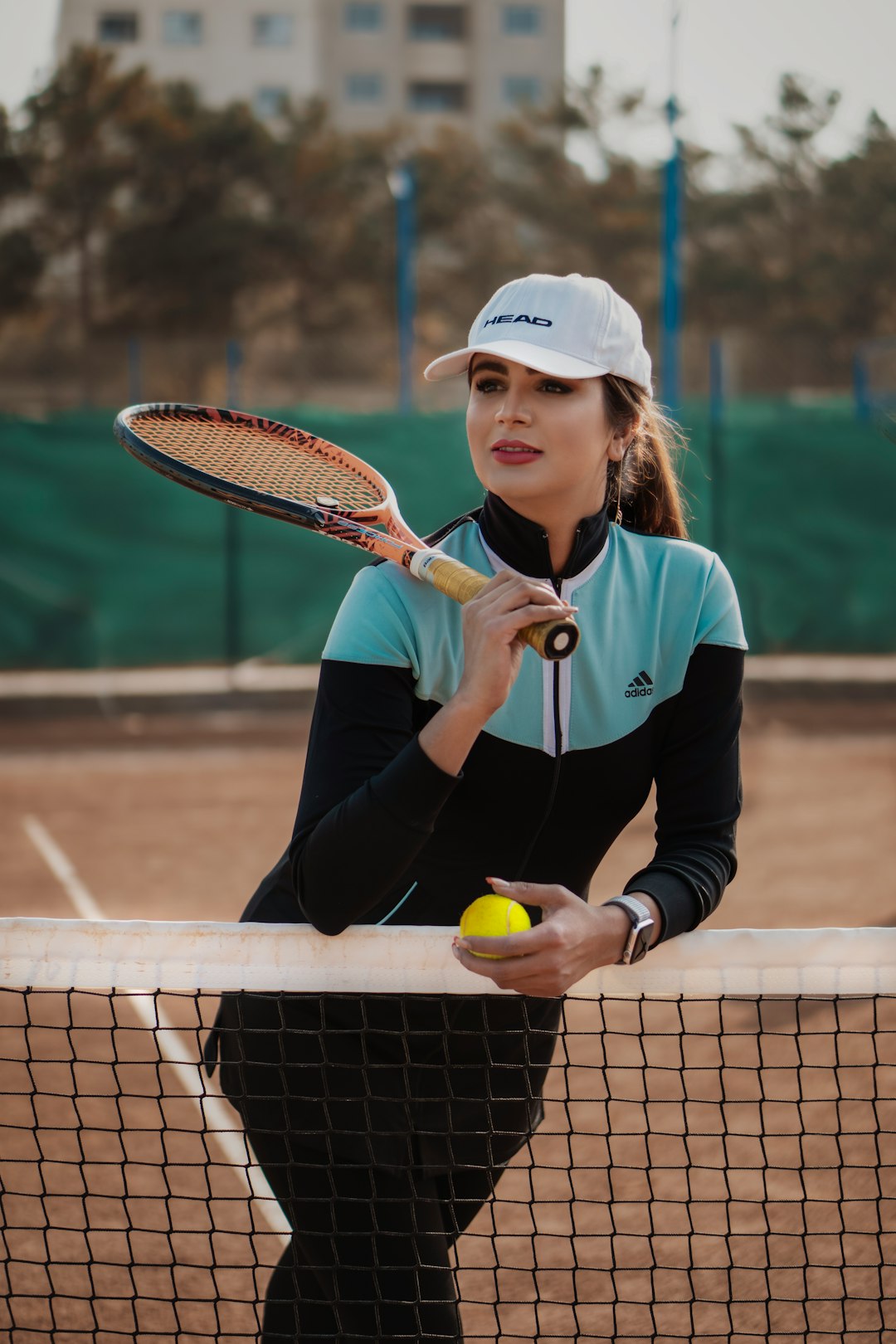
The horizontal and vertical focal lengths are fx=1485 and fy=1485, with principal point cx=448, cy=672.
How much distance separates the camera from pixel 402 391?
51.4 ft

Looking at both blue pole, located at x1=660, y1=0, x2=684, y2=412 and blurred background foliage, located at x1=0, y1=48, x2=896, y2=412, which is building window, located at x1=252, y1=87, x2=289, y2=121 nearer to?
blurred background foliage, located at x1=0, y1=48, x2=896, y2=412

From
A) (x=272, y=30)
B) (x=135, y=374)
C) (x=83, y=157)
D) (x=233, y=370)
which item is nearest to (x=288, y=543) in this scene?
(x=233, y=370)

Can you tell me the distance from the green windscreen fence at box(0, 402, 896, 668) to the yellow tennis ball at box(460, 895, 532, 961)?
905 centimetres

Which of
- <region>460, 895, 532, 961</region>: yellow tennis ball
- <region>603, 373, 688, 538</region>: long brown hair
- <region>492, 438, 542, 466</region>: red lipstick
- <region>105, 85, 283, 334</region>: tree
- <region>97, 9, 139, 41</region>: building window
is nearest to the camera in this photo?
<region>460, 895, 532, 961</region>: yellow tennis ball

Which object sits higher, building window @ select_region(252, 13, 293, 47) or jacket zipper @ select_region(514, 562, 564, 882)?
building window @ select_region(252, 13, 293, 47)

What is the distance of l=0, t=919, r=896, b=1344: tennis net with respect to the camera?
215cm

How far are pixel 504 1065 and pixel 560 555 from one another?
758 millimetres

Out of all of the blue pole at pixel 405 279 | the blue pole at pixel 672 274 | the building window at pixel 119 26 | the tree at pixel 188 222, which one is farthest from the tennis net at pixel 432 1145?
the building window at pixel 119 26

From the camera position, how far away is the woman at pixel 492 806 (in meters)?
2.00

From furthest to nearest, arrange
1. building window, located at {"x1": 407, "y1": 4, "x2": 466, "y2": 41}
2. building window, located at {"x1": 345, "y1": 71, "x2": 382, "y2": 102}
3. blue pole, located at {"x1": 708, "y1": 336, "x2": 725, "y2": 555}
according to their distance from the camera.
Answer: building window, located at {"x1": 407, "y1": 4, "x2": 466, "y2": 41}
building window, located at {"x1": 345, "y1": 71, "x2": 382, "y2": 102}
blue pole, located at {"x1": 708, "y1": 336, "x2": 725, "y2": 555}

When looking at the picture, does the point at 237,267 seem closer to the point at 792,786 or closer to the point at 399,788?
the point at 792,786

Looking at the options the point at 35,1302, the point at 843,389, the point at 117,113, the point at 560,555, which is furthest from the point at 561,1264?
the point at 117,113

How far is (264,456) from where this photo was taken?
2740mm

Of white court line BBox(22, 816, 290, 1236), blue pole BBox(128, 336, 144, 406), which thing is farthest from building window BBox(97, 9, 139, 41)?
white court line BBox(22, 816, 290, 1236)
